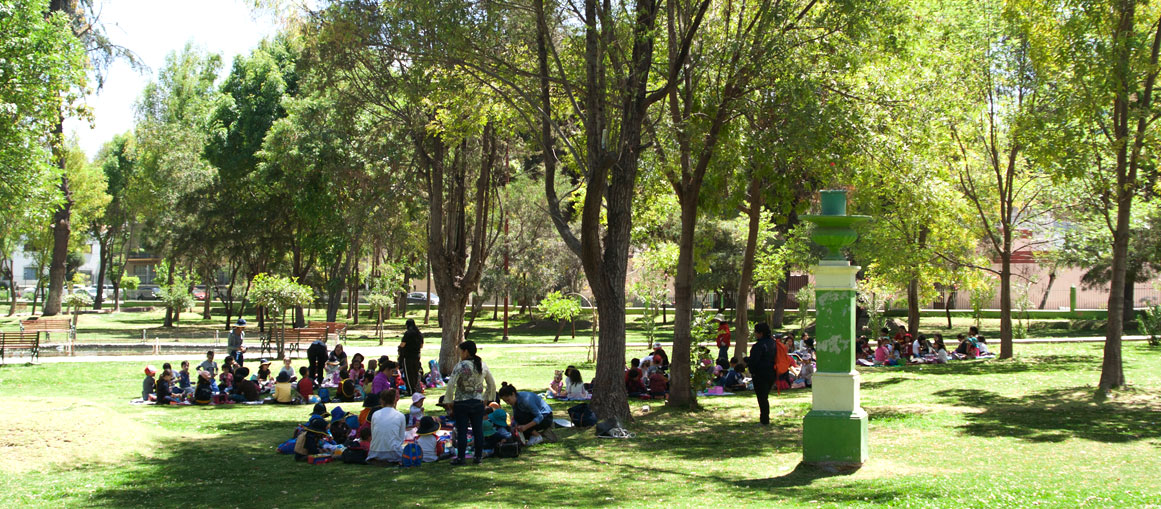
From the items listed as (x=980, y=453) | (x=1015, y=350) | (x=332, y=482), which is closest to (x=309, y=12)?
(x=332, y=482)

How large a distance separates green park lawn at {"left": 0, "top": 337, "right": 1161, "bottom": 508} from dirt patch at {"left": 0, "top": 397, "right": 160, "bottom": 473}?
0.03 metres

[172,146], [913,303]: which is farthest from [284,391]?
[172,146]

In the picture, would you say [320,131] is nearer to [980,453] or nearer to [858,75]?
[858,75]

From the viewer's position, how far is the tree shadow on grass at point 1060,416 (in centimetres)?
1264

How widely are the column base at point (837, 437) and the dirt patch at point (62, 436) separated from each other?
8.55 metres

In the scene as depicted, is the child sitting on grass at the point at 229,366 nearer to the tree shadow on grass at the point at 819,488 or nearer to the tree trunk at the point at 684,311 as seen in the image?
the tree trunk at the point at 684,311

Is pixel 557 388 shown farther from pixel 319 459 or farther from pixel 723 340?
pixel 319 459

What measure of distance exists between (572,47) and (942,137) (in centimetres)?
831

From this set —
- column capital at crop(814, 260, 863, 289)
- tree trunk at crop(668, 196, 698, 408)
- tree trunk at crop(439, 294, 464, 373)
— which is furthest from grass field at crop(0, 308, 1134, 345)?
column capital at crop(814, 260, 863, 289)

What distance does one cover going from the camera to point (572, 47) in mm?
15562

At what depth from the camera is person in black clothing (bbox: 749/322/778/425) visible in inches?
554

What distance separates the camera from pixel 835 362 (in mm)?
10453

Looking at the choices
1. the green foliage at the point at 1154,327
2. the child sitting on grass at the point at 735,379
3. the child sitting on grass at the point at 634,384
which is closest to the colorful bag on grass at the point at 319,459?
the child sitting on grass at the point at 634,384

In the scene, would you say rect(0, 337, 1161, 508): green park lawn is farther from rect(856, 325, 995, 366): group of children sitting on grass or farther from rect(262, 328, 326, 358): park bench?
rect(262, 328, 326, 358): park bench
